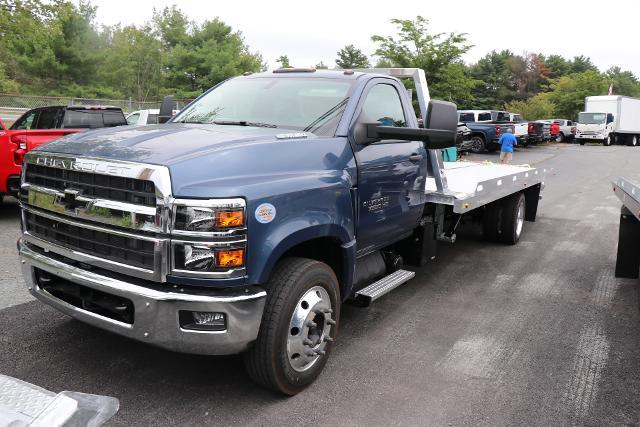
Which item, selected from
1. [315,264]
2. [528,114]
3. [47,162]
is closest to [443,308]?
[315,264]

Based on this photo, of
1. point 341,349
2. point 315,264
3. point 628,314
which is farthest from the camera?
point 628,314

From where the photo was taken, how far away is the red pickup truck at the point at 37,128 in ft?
26.1

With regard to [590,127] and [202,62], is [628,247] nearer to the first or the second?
[590,127]

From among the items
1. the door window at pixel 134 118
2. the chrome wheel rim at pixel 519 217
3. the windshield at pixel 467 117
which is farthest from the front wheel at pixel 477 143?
the chrome wheel rim at pixel 519 217

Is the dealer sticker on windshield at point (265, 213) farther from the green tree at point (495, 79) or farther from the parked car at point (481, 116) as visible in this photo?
the green tree at point (495, 79)

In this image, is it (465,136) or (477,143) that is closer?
(465,136)

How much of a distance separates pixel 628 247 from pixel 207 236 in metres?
5.06

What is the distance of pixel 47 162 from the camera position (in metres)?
3.43

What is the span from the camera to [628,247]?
606cm

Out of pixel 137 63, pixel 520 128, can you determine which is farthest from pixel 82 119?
pixel 137 63

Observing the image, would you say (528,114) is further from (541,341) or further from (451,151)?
(541,341)

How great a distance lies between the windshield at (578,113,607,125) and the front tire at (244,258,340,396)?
4029cm

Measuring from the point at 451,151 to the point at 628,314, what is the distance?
20.7ft

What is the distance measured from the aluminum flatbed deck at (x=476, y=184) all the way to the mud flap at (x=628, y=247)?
146 centimetres
